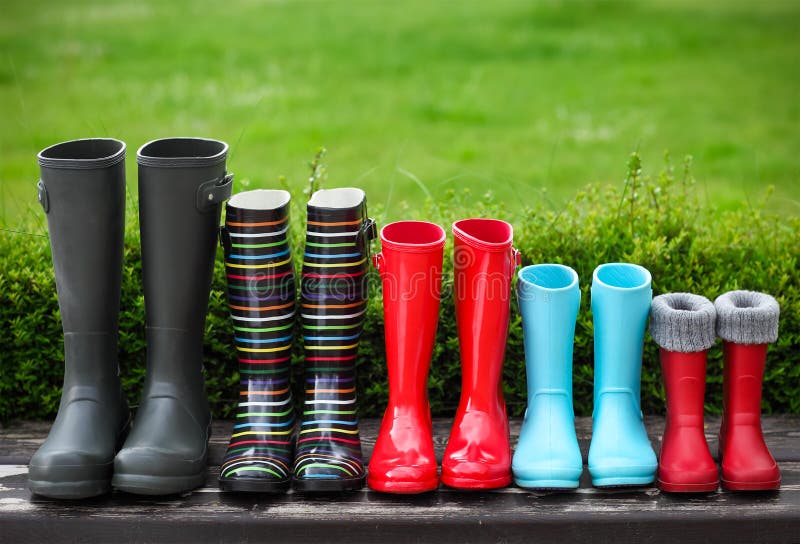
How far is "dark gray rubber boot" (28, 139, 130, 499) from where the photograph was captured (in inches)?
83.7

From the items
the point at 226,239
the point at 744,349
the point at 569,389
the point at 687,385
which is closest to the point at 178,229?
the point at 226,239

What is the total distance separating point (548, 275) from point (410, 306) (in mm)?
384

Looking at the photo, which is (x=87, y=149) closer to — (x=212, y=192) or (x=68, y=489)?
(x=212, y=192)

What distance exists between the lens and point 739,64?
8.05m

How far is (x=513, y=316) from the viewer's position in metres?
2.67

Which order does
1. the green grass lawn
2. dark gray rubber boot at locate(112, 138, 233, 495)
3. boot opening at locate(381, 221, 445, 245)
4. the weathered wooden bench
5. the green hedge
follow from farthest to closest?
the green grass lawn → the green hedge → boot opening at locate(381, 221, 445, 245) → dark gray rubber boot at locate(112, 138, 233, 495) → the weathered wooden bench

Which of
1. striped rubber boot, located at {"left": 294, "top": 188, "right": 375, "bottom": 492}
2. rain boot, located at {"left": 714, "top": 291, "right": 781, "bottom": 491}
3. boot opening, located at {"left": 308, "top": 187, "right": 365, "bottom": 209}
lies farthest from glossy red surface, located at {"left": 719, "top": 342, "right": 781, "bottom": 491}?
boot opening, located at {"left": 308, "top": 187, "right": 365, "bottom": 209}

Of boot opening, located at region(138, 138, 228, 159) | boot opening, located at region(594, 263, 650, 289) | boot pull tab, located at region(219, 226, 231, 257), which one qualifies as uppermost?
boot opening, located at region(138, 138, 228, 159)

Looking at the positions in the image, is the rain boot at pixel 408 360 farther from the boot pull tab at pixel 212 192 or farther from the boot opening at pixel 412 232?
the boot pull tab at pixel 212 192

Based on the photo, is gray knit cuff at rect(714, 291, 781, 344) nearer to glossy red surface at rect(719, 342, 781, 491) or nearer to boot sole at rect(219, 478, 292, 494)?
glossy red surface at rect(719, 342, 781, 491)

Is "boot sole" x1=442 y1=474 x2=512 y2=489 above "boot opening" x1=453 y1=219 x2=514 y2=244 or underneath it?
underneath

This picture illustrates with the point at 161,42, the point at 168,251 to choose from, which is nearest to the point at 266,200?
the point at 168,251

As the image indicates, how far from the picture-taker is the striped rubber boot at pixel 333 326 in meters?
2.21

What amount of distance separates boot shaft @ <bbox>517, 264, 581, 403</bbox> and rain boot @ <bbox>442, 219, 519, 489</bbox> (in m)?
0.06
